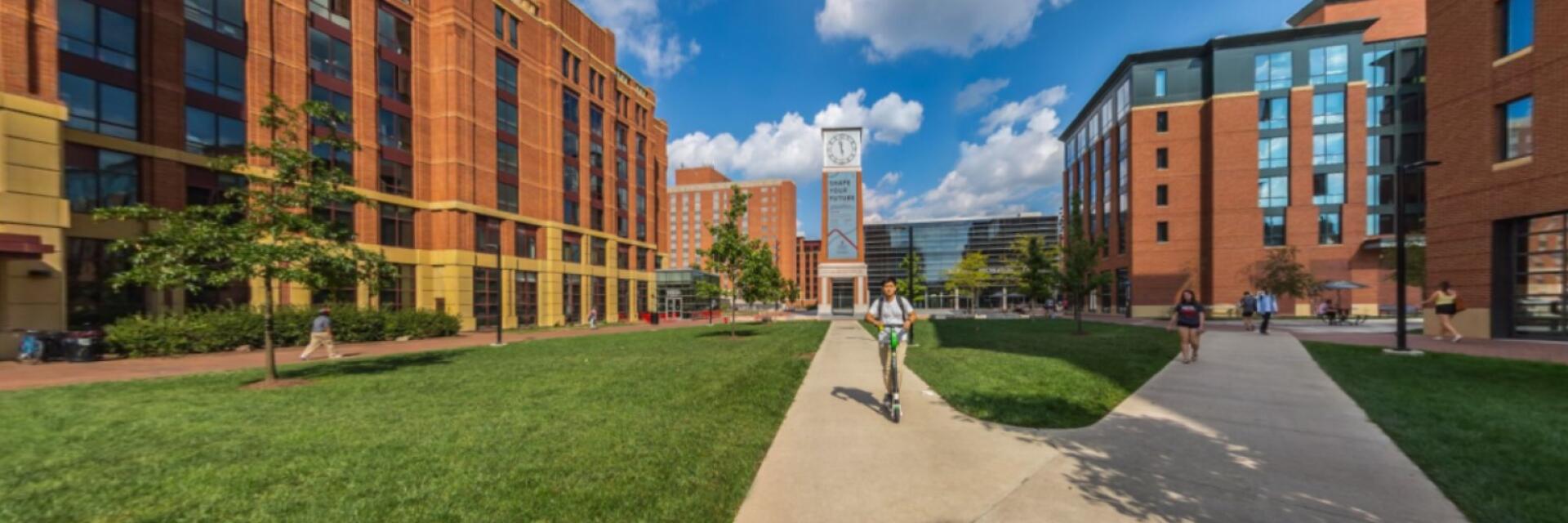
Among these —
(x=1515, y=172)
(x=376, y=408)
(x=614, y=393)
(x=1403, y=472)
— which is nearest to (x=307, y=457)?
(x=376, y=408)

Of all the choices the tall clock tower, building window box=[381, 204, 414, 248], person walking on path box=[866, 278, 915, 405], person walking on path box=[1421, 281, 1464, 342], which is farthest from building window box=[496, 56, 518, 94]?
person walking on path box=[1421, 281, 1464, 342]

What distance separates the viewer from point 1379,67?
3869cm

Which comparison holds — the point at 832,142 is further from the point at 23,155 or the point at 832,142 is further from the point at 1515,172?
the point at 23,155

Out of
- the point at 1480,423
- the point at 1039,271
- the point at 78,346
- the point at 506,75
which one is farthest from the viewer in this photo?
the point at 506,75

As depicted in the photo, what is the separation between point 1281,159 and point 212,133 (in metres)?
60.6

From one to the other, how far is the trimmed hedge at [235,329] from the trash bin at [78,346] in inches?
Result: 28.0

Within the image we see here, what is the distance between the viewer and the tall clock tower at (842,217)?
172 ft

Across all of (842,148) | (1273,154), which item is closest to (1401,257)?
(1273,154)

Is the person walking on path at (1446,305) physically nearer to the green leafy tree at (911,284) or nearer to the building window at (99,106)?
the green leafy tree at (911,284)

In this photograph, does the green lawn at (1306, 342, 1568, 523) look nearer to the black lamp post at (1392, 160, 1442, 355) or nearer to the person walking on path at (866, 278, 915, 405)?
the black lamp post at (1392, 160, 1442, 355)

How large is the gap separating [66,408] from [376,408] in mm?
4603

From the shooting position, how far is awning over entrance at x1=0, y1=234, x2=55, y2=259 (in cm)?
1404

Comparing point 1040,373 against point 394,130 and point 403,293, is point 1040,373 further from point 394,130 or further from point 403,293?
point 394,130

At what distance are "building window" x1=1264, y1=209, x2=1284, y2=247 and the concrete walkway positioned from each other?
1565 inches
